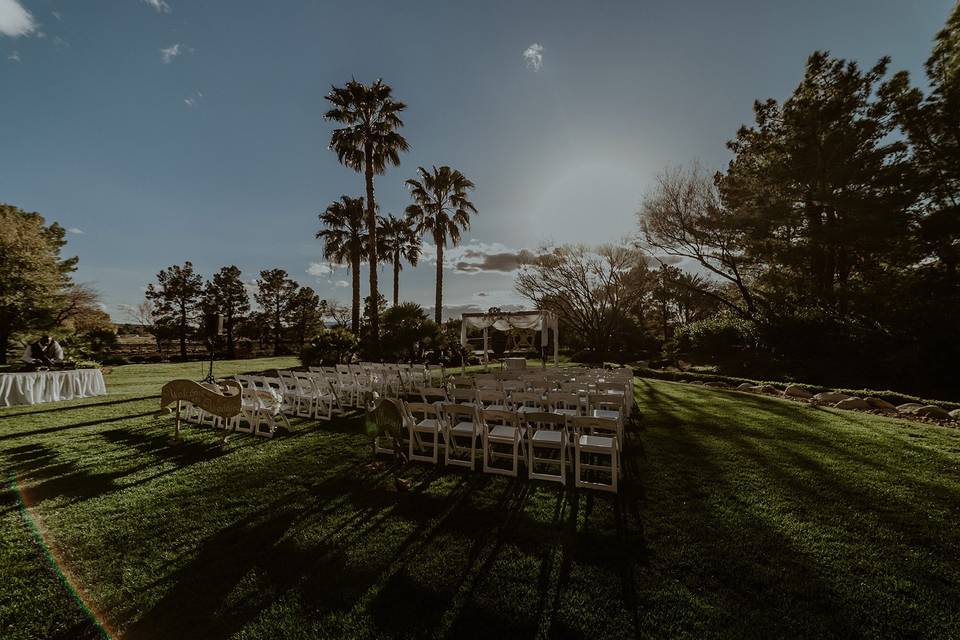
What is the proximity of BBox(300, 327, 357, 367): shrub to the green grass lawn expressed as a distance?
10.9 metres

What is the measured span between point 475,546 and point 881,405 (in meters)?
11.6

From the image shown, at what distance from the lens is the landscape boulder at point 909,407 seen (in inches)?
333

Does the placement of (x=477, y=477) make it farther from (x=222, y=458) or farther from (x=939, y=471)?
(x=939, y=471)

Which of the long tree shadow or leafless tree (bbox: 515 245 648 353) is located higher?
leafless tree (bbox: 515 245 648 353)

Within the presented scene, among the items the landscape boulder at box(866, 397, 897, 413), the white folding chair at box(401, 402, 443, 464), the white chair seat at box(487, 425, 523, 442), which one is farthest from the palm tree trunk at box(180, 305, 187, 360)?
the landscape boulder at box(866, 397, 897, 413)

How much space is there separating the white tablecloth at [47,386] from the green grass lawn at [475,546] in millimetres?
4981

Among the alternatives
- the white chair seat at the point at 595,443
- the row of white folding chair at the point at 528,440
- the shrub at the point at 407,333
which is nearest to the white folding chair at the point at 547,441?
the row of white folding chair at the point at 528,440

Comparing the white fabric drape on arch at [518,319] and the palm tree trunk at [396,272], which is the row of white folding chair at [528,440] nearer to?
the white fabric drape on arch at [518,319]

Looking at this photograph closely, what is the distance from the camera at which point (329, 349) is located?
1684cm

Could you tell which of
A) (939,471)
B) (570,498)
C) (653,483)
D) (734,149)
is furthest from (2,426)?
(734,149)

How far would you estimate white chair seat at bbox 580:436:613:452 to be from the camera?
4359mm

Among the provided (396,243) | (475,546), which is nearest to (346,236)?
(396,243)

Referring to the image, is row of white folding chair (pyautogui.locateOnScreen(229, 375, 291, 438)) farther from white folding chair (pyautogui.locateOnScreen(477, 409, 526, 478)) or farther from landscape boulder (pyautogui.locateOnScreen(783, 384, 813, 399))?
landscape boulder (pyautogui.locateOnScreen(783, 384, 813, 399))

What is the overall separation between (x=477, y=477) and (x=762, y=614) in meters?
3.04
